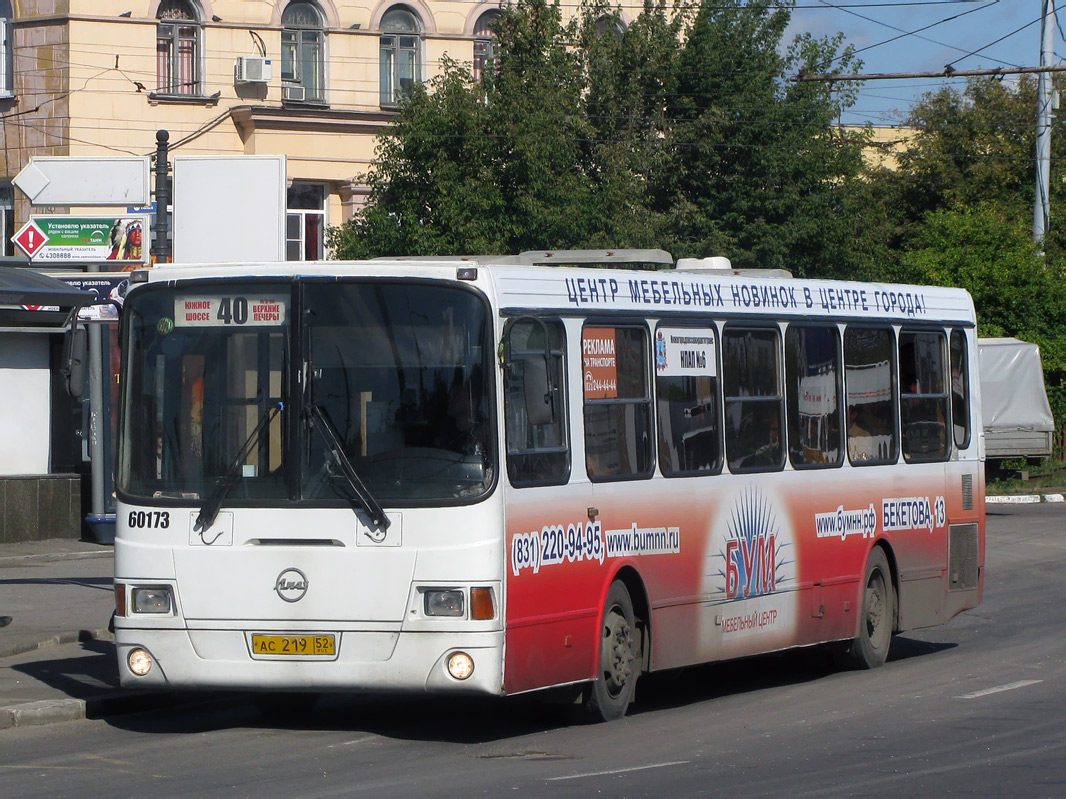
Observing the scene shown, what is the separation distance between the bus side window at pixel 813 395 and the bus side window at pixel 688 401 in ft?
3.48

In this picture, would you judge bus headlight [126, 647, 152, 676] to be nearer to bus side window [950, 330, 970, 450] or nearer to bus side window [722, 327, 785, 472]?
bus side window [722, 327, 785, 472]

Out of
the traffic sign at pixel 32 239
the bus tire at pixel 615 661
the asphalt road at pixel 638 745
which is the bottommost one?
the asphalt road at pixel 638 745

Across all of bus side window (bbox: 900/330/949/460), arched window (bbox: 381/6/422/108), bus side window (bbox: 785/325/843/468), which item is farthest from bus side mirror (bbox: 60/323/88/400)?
arched window (bbox: 381/6/422/108)

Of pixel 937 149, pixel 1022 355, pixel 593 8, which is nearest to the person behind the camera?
pixel 1022 355

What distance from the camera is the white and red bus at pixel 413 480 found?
911 centimetres

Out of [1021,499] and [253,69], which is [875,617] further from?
[253,69]

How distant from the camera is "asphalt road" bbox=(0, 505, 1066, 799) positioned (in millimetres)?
8172

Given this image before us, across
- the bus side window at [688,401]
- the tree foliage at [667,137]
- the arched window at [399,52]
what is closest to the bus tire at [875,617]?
the bus side window at [688,401]

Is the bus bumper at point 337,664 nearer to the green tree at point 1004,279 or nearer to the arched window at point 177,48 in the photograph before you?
the green tree at point 1004,279

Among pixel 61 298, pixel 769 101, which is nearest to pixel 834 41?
pixel 769 101

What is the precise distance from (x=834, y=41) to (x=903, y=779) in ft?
117

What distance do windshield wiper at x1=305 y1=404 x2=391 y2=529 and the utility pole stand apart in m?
33.4

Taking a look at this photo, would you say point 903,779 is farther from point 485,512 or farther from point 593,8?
point 593,8

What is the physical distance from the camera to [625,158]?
40.6m
